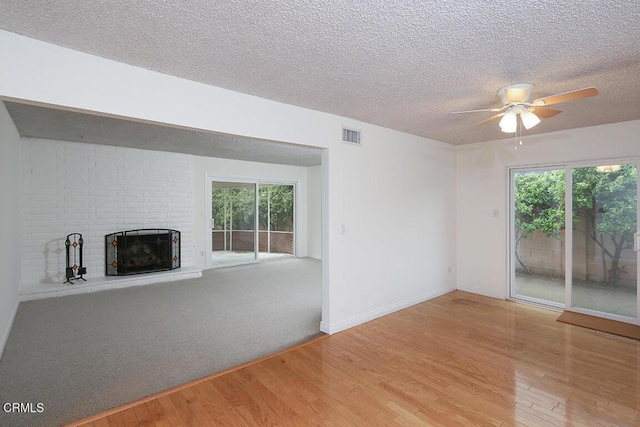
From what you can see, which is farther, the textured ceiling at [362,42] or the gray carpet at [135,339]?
the gray carpet at [135,339]

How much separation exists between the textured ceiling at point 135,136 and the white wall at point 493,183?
100 inches

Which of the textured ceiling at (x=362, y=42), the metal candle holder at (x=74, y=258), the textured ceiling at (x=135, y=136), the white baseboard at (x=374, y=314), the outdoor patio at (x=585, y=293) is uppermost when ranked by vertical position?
the textured ceiling at (x=135, y=136)

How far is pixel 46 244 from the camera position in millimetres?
5121

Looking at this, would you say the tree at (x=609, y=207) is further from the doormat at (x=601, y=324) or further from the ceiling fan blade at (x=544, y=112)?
the ceiling fan blade at (x=544, y=112)

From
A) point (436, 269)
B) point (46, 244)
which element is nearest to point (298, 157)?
point (436, 269)

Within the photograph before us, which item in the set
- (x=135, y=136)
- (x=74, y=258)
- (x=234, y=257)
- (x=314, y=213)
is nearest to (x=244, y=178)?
(x=234, y=257)

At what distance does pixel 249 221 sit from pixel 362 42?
6177 millimetres

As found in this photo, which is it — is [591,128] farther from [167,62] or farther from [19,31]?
[19,31]

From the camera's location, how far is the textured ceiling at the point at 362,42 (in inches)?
63.1

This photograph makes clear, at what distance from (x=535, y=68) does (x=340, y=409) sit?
2787 millimetres

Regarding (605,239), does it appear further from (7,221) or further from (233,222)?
(7,221)

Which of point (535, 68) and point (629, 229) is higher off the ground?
point (535, 68)

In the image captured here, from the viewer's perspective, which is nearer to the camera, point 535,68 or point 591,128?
point 535,68

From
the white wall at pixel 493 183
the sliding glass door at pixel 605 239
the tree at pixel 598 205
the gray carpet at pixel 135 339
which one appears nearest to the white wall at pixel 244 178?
the gray carpet at pixel 135 339
